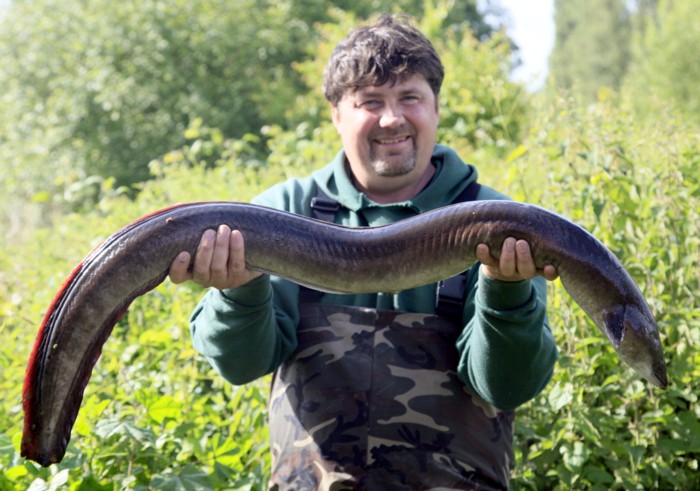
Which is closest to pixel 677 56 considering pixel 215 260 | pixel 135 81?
pixel 135 81

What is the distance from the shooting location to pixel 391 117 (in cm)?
308

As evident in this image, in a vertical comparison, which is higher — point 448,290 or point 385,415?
point 448,290

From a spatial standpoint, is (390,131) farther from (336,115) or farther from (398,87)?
(336,115)

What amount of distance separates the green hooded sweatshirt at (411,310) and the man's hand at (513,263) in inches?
1.5

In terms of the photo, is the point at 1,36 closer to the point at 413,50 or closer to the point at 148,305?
the point at 148,305

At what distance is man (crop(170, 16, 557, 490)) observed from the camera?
272 centimetres

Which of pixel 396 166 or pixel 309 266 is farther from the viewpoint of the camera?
pixel 396 166

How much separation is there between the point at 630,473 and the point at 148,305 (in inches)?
110

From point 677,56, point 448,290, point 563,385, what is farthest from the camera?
point 677,56

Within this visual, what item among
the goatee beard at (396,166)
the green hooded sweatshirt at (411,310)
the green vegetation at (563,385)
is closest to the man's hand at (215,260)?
the green hooded sweatshirt at (411,310)

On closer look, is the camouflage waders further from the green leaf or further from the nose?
A: the nose

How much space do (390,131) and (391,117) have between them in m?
0.05

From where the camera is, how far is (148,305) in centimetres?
521

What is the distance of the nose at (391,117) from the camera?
3.07 m
